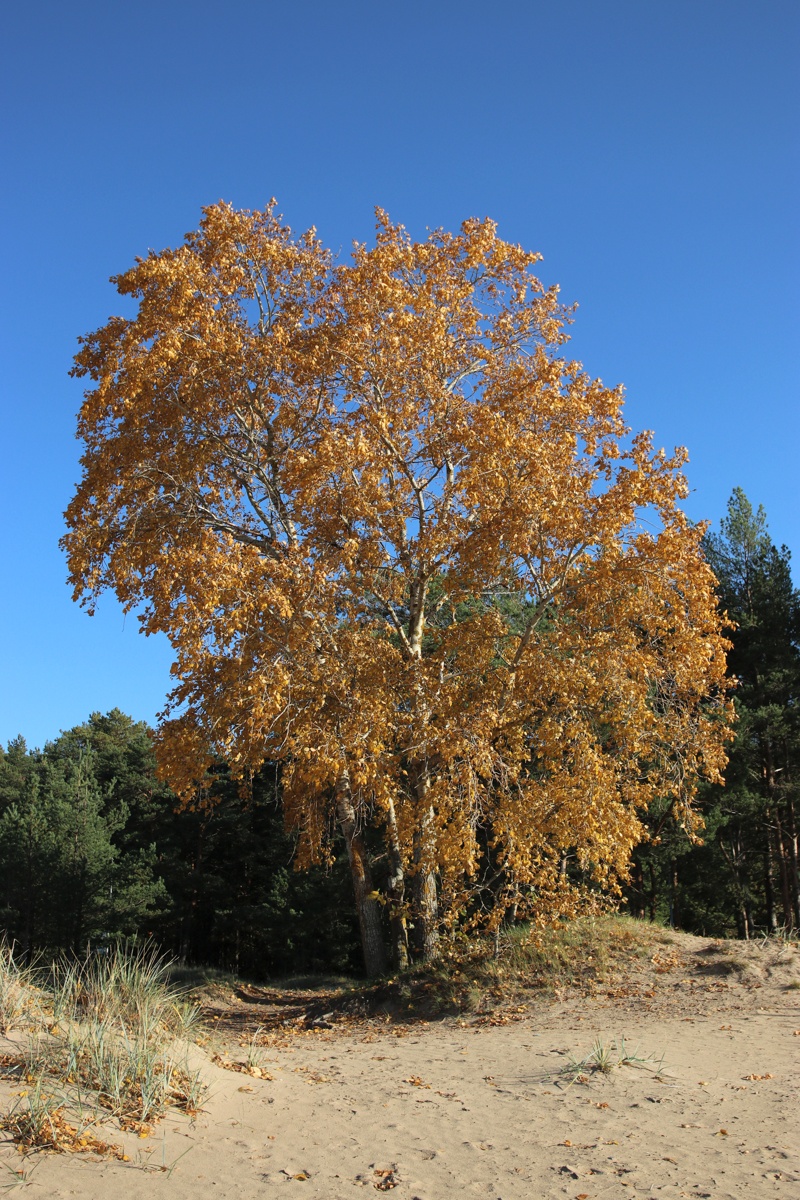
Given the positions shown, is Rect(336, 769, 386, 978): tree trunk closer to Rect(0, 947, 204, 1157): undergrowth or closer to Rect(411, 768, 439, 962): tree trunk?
Rect(411, 768, 439, 962): tree trunk

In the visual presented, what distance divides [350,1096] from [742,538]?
21.8 meters

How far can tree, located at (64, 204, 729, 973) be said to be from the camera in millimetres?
10898

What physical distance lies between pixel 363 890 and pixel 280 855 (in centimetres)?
1578

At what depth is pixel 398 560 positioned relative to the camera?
13180 mm

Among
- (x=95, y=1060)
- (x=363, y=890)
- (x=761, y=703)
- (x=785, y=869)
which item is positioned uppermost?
(x=761, y=703)

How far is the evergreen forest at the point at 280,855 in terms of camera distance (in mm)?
23234

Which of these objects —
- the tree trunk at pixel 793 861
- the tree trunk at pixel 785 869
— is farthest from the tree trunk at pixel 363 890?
the tree trunk at pixel 785 869

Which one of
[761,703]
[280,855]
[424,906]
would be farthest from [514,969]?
[280,855]

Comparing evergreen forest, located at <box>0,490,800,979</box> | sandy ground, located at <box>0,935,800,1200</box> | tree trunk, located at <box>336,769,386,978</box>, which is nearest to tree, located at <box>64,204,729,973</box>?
tree trunk, located at <box>336,769,386,978</box>

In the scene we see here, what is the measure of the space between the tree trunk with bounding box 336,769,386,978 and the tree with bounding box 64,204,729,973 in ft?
0.15

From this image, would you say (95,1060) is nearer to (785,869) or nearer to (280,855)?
(785,869)

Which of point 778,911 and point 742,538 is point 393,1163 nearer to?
point 742,538

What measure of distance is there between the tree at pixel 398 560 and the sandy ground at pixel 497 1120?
2.39 metres

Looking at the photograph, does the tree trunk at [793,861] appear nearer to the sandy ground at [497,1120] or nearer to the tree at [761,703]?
the tree at [761,703]
